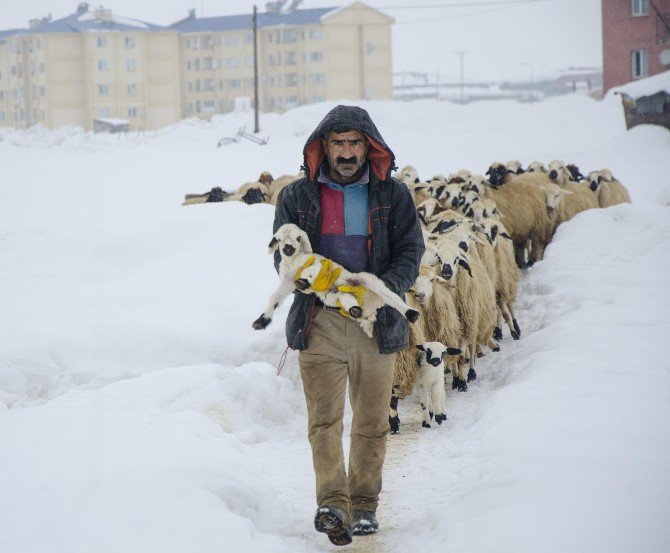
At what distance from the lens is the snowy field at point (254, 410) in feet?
13.9

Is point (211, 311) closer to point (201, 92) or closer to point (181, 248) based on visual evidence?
point (181, 248)

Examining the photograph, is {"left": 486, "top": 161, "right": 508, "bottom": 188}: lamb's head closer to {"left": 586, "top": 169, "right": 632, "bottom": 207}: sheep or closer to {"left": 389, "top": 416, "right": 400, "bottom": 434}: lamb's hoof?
{"left": 586, "top": 169, "right": 632, "bottom": 207}: sheep

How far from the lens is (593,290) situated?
10422mm

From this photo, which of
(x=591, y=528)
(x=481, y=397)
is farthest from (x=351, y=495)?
(x=481, y=397)

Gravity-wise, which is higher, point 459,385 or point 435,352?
point 435,352

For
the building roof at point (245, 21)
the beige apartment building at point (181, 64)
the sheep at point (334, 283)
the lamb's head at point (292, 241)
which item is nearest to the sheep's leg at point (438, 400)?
the sheep at point (334, 283)

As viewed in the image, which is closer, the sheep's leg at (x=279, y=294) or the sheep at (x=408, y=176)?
the sheep's leg at (x=279, y=294)

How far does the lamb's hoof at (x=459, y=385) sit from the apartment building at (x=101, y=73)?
208 feet

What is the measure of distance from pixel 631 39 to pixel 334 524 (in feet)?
130

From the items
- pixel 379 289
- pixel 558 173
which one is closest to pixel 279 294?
pixel 379 289

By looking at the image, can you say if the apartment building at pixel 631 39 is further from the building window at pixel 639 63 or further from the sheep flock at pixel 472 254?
the sheep flock at pixel 472 254

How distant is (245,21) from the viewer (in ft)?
250

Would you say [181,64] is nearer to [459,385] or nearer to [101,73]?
[101,73]

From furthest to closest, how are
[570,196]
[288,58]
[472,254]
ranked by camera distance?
[288,58] → [570,196] → [472,254]
